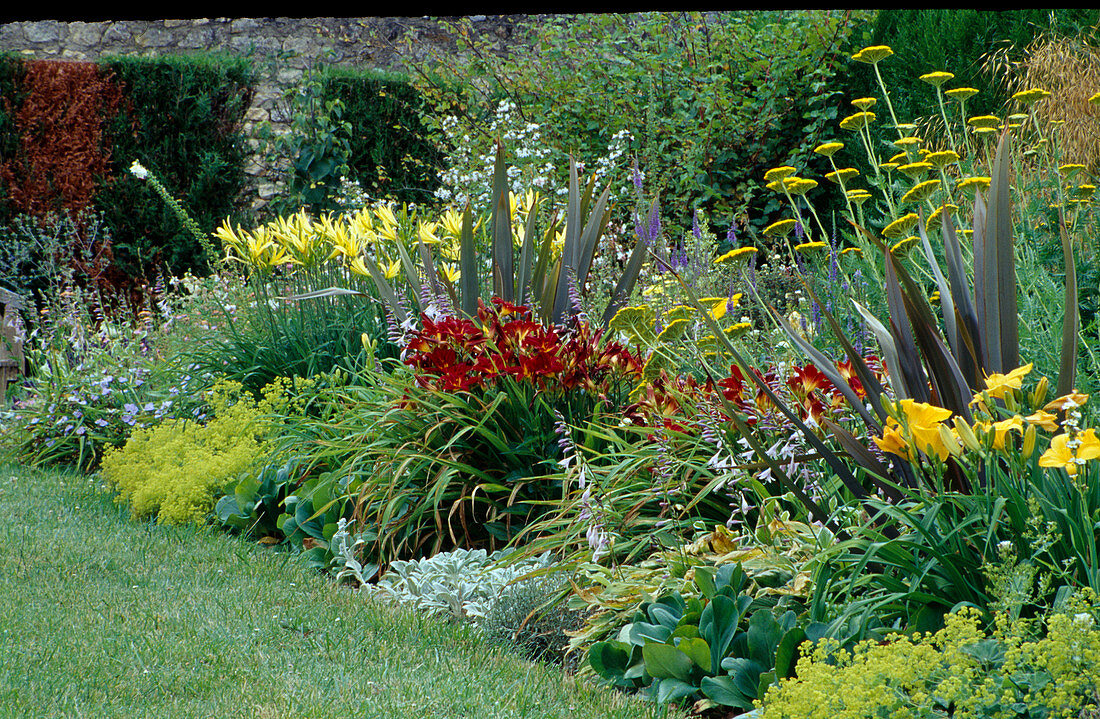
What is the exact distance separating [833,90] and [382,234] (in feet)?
16.4

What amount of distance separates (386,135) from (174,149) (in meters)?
2.10

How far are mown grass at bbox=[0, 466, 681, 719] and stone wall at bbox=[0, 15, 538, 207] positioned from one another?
7117 millimetres

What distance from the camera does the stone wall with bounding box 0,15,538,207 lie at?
9703mm

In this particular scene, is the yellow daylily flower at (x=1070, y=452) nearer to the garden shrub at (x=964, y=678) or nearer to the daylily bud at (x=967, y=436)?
the daylily bud at (x=967, y=436)

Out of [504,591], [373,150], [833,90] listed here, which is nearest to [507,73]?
[373,150]

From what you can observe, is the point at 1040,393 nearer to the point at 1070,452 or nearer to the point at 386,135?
the point at 1070,452

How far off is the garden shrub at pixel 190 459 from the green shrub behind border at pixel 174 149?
16.7 feet

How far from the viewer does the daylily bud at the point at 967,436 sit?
1.70 metres

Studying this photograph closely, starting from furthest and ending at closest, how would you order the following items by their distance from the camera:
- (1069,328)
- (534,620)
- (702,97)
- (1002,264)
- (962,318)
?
1. (702,97)
2. (534,620)
3. (962,318)
4. (1002,264)
5. (1069,328)

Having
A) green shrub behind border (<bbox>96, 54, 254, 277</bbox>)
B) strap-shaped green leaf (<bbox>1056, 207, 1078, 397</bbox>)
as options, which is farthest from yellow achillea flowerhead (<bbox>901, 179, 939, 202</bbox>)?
green shrub behind border (<bbox>96, 54, 254, 277</bbox>)

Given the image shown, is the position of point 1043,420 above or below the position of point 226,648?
above

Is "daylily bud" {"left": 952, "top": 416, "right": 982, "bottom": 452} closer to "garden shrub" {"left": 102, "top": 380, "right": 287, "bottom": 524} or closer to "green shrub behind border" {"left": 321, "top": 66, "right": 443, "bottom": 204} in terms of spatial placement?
"garden shrub" {"left": 102, "top": 380, "right": 287, "bottom": 524}

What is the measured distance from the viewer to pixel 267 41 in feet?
34.3

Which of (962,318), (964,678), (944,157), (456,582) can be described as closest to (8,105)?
(456,582)
